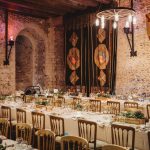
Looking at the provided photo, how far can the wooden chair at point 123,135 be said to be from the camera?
15.2 feet

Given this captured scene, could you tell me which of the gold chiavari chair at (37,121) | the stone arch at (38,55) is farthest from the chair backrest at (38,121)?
the stone arch at (38,55)

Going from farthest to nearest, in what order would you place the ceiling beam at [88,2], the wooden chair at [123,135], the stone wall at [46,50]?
1. the stone wall at [46,50]
2. the ceiling beam at [88,2]
3. the wooden chair at [123,135]

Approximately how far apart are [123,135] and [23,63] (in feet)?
30.5

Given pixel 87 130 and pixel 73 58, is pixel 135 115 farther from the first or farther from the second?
pixel 73 58

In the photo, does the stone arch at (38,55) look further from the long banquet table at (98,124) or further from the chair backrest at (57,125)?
the chair backrest at (57,125)

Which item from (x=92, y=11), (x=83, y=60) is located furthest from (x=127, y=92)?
(x=92, y=11)

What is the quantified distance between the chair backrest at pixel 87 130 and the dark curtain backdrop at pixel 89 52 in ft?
17.0

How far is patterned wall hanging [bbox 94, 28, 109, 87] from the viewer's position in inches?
435

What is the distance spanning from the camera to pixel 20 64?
1344 cm

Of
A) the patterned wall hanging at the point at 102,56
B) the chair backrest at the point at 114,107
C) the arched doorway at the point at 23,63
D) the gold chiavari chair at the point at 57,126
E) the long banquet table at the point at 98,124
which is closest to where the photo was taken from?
the long banquet table at the point at 98,124

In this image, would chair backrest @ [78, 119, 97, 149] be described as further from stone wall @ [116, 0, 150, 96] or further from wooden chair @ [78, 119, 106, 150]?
stone wall @ [116, 0, 150, 96]

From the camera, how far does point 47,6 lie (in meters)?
11.1

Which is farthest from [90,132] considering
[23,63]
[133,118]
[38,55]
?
[23,63]

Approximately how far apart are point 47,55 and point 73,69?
150cm
